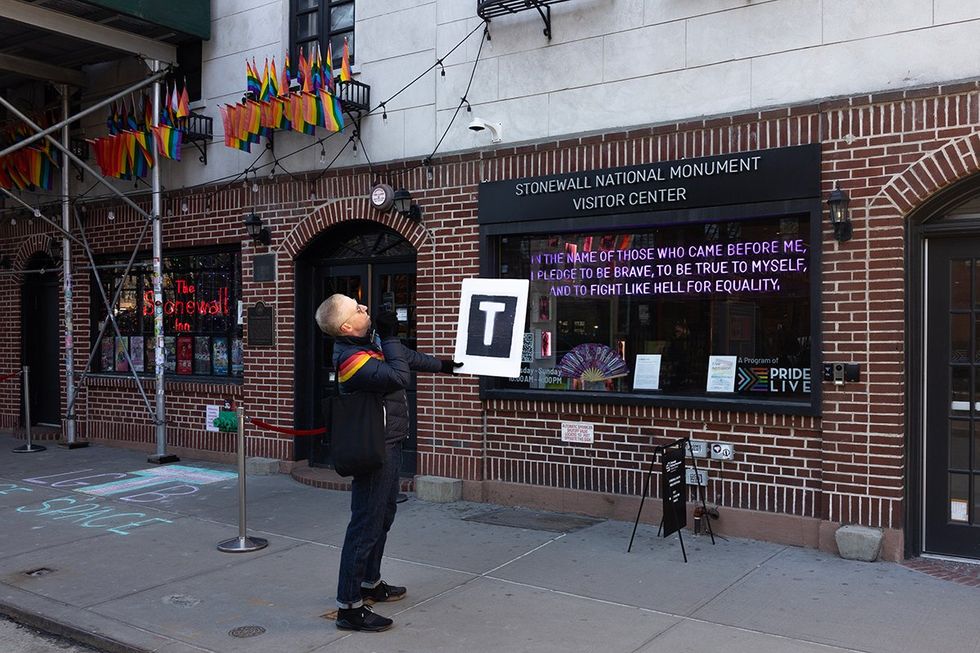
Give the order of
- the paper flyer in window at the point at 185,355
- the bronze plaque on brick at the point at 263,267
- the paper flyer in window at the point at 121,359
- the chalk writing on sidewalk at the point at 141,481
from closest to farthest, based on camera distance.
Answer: the chalk writing on sidewalk at the point at 141,481 < the bronze plaque on brick at the point at 263,267 < the paper flyer in window at the point at 185,355 < the paper flyer in window at the point at 121,359

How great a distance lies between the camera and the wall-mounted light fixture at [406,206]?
887cm

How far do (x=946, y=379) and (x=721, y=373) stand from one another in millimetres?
1687

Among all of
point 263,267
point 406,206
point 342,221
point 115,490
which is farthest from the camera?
point 263,267

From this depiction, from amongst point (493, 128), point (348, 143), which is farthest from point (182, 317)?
point (493, 128)

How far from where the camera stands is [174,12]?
10.5m

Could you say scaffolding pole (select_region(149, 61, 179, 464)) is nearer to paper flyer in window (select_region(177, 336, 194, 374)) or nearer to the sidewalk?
paper flyer in window (select_region(177, 336, 194, 374))

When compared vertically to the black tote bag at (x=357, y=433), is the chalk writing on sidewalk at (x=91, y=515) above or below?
below

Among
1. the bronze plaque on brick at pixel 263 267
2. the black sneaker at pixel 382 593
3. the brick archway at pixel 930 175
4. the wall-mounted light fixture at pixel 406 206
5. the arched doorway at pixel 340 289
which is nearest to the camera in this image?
the black sneaker at pixel 382 593

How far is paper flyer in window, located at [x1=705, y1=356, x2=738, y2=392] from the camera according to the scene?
24.0 feet

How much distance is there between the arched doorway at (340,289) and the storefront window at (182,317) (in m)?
1.09

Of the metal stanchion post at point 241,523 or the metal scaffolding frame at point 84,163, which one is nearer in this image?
A: the metal stanchion post at point 241,523

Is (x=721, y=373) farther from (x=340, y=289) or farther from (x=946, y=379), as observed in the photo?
(x=340, y=289)

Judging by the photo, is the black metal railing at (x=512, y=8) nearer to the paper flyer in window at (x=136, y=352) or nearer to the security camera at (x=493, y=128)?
the security camera at (x=493, y=128)

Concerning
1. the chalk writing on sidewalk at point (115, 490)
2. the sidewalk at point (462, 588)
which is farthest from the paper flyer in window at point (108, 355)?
the sidewalk at point (462, 588)
